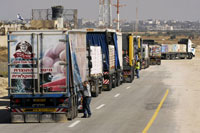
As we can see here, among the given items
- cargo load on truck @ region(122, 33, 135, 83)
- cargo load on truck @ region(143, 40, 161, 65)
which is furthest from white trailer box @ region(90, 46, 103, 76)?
cargo load on truck @ region(143, 40, 161, 65)

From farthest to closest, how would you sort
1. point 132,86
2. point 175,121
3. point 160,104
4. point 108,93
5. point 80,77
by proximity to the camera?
1. point 132,86
2. point 108,93
3. point 160,104
4. point 80,77
5. point 175,121

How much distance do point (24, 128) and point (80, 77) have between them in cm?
441

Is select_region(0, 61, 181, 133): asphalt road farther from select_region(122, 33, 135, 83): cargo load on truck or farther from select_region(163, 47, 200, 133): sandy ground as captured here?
select_region(122, 33, 135, 83): cargo load on truck

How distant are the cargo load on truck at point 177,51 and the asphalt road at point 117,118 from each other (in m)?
71.0

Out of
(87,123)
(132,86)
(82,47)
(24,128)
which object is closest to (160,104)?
(82,47)

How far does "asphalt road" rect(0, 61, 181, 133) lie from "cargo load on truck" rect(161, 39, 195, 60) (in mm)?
70969

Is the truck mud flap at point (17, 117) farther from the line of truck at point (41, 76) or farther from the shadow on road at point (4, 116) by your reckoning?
the shadow on road at point (4, 116)

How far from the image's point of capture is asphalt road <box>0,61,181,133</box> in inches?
790

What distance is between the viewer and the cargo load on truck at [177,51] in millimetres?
104625

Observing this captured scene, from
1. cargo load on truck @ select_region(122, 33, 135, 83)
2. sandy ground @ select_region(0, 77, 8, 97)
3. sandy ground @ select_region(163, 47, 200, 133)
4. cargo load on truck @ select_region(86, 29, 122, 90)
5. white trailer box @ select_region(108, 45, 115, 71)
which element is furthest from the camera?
cargo load on truck @ select_region(122, 33, 135, 83)

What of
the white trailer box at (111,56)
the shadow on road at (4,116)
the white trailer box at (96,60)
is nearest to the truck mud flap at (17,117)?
the shadow on road at (4,116)

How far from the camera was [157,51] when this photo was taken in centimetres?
8094

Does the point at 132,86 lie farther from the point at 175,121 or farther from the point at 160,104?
the point at 175,121

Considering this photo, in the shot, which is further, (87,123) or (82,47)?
(82,47)
